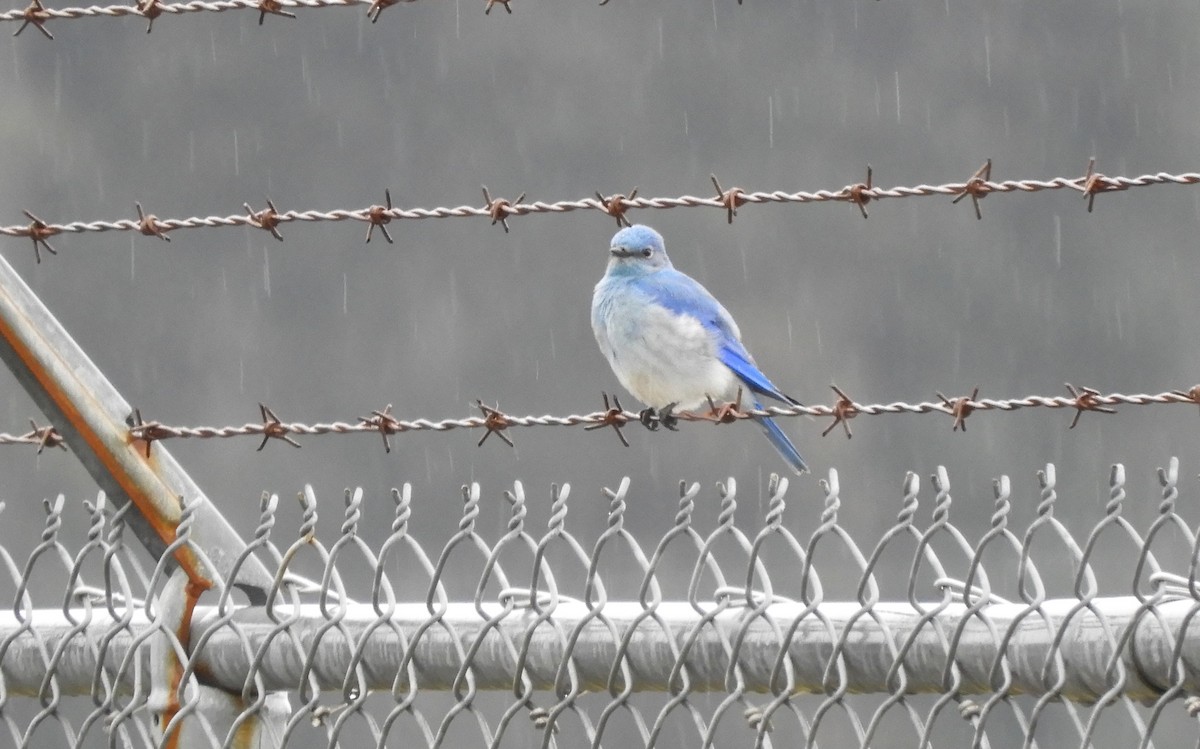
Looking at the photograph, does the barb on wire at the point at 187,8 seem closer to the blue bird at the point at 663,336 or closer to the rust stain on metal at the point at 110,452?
the rust stain on metal at the point at 110,452

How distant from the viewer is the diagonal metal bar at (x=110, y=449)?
245 centimetres

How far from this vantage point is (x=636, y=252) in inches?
186

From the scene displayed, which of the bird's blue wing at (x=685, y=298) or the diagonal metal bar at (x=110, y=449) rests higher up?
the bird's blue wing at (x=685, y=298)

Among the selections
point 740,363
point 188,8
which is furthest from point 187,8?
point 740,363

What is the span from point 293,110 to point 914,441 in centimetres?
937

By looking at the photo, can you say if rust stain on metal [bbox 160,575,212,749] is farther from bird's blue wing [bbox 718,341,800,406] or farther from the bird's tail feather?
bird's blue wing [bbox 718,341,800,406]

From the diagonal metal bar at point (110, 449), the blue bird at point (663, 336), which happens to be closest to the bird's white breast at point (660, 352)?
the blue bird at point (663, 336)

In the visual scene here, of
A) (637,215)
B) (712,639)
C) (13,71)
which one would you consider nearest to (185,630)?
(712,639)

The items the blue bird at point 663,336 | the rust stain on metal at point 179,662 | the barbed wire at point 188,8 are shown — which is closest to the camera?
the rust stain on metal at point 179,662

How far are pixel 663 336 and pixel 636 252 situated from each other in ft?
0.94

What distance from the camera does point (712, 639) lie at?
2135 mm

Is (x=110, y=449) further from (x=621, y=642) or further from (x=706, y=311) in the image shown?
(x=706, y=311)

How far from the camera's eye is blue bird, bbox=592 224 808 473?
4570 mm

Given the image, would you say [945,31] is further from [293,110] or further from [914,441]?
[293,110]
